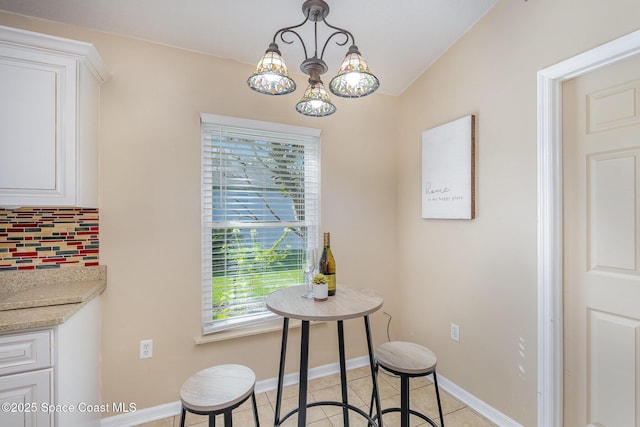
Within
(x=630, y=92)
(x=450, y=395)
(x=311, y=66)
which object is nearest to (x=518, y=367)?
(x=450, y=395)

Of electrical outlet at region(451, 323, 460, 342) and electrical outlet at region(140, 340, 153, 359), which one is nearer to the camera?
electrical outlet at region(140, 340, 153, 359)

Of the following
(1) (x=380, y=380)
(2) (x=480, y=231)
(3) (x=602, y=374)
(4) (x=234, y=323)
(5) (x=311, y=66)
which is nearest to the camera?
(5) (x=311, y=66)

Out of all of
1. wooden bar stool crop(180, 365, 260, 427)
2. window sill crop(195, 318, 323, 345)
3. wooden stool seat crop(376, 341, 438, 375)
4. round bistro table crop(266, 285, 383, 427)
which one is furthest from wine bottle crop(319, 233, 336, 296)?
window sill crop(195, 318, 323, 345)

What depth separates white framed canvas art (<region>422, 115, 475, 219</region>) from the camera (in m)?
2.06

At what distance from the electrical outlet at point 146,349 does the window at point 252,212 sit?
1.08 feet

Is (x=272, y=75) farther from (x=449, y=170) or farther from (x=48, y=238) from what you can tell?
(x=48, y=238)

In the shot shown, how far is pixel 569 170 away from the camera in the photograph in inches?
64.7

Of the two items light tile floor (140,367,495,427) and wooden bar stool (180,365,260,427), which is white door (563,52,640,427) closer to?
light tile floor (140,367,495,427)

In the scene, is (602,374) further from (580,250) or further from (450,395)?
(450,395)

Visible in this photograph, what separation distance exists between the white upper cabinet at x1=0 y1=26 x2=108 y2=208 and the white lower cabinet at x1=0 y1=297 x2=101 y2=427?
25.3 inches

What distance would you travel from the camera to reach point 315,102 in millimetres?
1543

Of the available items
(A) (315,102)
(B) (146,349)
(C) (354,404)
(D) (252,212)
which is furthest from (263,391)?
(A) (315,102)

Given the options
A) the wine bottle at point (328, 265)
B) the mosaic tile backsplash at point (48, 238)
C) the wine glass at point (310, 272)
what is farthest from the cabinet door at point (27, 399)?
the wine bottle at point (328, 265)

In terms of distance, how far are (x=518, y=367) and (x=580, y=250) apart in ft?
2.54
